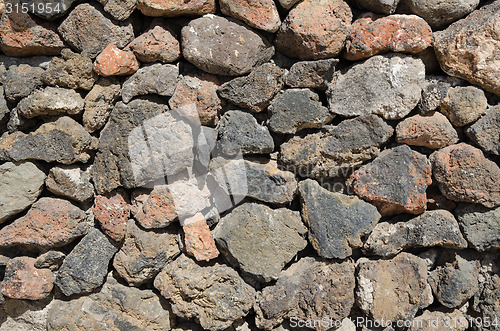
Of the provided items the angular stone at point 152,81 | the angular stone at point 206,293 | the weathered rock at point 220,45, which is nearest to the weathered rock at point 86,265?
the angular stone at point 206,293

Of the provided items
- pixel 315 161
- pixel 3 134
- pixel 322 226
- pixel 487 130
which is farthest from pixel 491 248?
pixel 3 134

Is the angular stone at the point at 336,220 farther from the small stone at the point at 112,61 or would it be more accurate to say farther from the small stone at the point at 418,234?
the small stone at the point at 112,61

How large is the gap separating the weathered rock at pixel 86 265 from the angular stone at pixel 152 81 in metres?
0.74

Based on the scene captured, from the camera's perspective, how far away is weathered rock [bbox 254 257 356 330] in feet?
6.23

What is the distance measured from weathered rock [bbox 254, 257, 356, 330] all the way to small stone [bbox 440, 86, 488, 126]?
92cm

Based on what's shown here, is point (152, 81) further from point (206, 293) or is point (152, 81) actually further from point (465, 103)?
point (465, 103)

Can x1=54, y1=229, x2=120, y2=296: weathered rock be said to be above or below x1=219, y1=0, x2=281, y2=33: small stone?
below

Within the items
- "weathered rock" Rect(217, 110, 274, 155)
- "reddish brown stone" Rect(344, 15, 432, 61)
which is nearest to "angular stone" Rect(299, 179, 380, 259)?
"weathered rock" Rect(217, 110, 274, 155)

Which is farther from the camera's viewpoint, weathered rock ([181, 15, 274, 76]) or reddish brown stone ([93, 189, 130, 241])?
reddish brown stone ([93, 189, 130, 241])

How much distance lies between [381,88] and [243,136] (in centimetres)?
70

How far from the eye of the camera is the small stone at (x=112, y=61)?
71.2 inches

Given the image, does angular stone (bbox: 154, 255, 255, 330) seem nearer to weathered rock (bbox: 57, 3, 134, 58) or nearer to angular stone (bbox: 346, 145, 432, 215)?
angular stone (bbox: 346, 145, 432, 215)

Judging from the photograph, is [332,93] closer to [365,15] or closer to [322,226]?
[365,15]

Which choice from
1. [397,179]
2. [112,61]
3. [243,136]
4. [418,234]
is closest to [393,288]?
[418,234]
